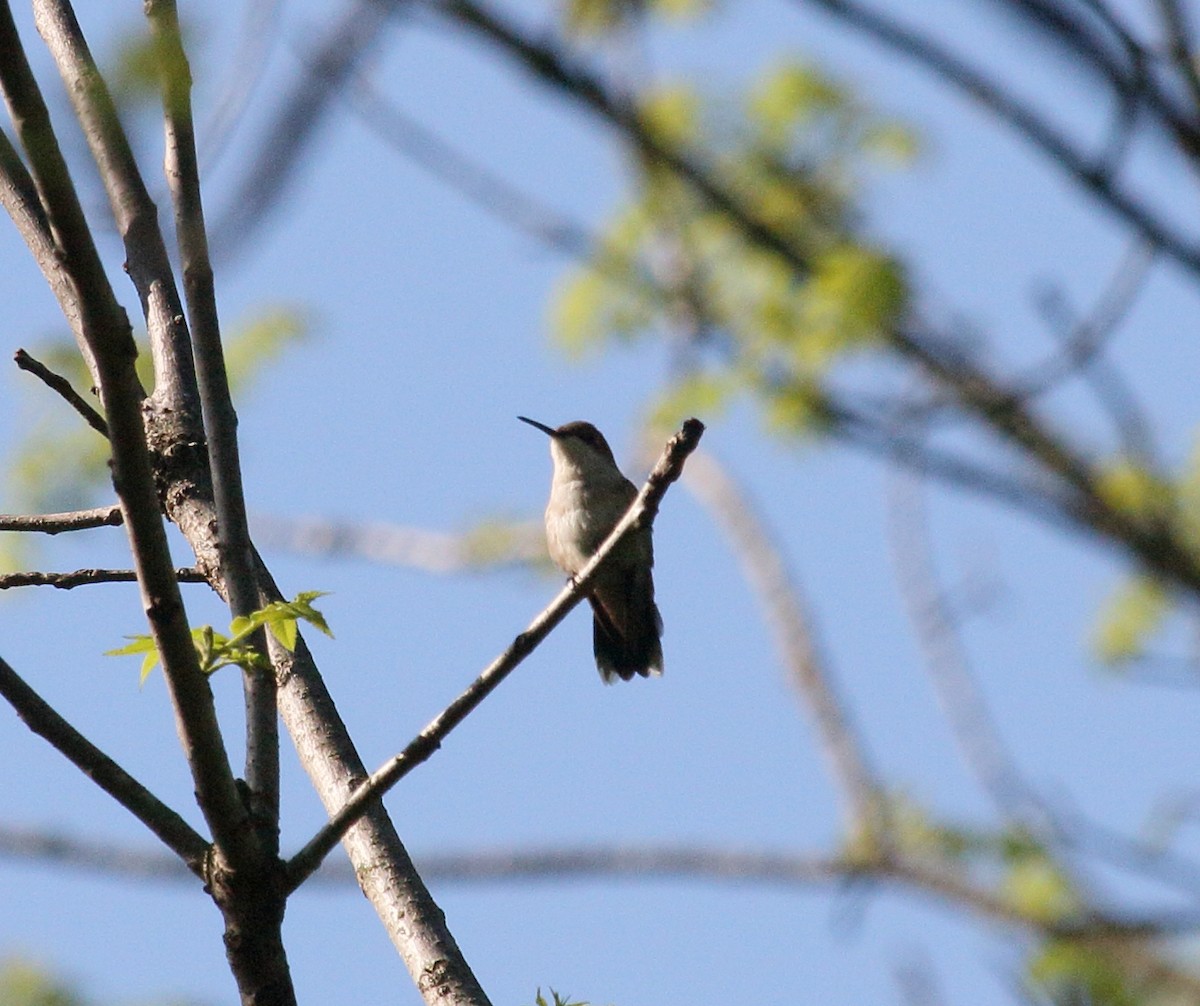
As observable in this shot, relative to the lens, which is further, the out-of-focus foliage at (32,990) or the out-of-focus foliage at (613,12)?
the out-of-focus foliage at (32,990)

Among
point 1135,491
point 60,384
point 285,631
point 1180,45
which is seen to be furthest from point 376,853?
point 1135,491

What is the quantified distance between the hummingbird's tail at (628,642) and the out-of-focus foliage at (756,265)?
2664 mm

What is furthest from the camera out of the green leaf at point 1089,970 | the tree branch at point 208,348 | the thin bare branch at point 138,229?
the green leaf at point 1089,970

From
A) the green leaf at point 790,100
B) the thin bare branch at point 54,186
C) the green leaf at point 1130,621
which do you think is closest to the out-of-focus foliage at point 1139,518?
the green leaf at point 1130,621

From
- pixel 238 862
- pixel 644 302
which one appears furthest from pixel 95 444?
pixel 238 862

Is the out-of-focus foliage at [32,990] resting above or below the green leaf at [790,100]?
below

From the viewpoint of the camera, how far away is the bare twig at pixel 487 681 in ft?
8.39

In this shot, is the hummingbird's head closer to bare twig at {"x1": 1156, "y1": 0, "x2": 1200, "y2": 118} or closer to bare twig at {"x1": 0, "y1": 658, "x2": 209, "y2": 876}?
bare twig at {"x1": 1156, "y1": 0, "x2": 1200, "y2": 118}

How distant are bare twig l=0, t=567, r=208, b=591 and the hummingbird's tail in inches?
140

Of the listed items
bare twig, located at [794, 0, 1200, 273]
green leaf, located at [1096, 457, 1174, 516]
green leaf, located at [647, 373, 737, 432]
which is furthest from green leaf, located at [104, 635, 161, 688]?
green leaf, located at [647, 373, 737, 432]

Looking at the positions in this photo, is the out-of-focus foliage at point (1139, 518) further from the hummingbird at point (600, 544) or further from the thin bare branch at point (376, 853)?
the thin bare branch at point (376, 853)

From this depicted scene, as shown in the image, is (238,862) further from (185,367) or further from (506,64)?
(506,64)

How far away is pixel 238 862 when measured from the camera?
2529 mm

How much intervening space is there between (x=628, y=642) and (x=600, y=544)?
1.71 ft
